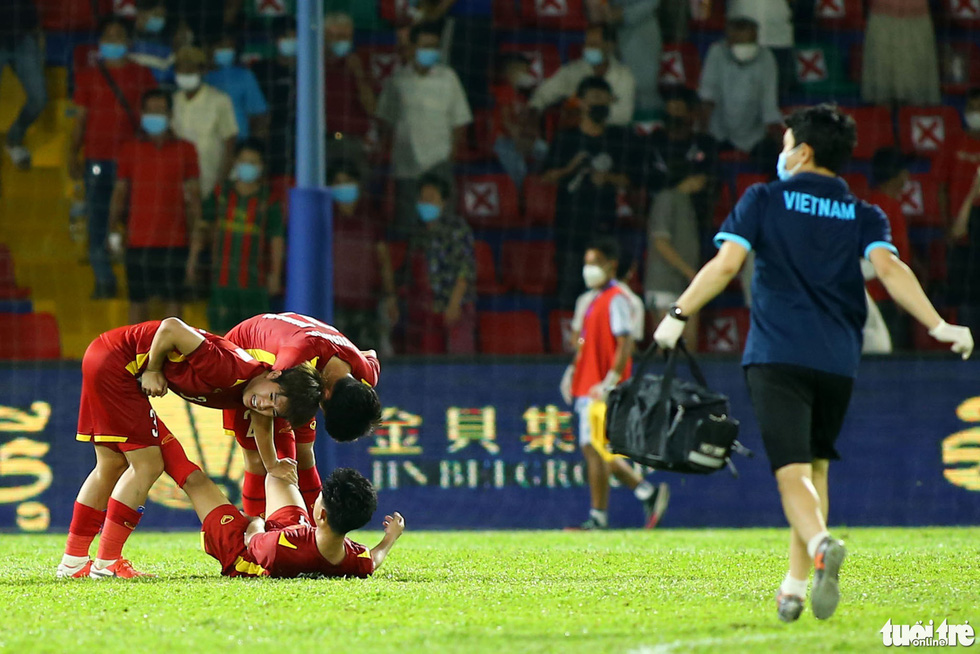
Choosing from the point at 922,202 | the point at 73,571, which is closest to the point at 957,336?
the point at 73,571

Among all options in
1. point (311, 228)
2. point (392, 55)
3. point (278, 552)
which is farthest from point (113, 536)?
point (392, 55)

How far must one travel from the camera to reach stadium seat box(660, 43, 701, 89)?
13.9 meters

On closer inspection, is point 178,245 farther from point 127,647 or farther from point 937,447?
point 127,647

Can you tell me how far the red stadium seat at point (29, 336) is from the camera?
39.8ft

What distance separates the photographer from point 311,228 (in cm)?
1039

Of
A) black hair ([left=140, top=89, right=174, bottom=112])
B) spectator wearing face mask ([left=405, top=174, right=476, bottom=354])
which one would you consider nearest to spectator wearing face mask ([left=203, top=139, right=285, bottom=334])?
black hair ([left=140, top=89, right=174, bottom=112])

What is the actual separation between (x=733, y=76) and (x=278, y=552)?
343 inches

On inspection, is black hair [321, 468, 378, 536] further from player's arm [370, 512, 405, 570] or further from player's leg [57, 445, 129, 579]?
player's leg [57, 445, 129, 579]

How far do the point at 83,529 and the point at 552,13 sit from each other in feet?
30.4

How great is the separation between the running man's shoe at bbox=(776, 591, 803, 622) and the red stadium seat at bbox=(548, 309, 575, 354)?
7780 millimetres

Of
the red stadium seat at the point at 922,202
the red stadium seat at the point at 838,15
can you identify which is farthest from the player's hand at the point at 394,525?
the red stadium seat at the point at 838,15

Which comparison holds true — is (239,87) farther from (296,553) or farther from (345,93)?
(296,553)

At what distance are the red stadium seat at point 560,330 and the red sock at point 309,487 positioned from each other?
545 centimetres

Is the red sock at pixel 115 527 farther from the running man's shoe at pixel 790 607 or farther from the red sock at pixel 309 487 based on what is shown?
the running man's shoe at pixel 790 607
